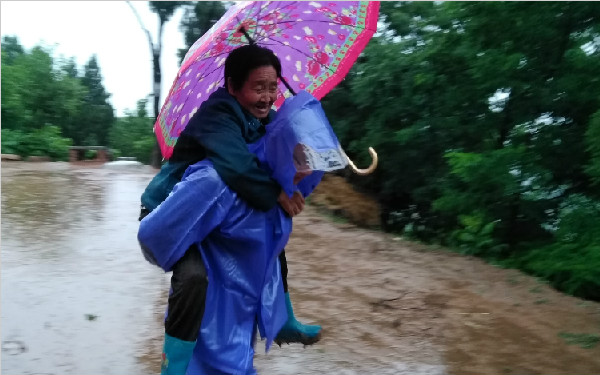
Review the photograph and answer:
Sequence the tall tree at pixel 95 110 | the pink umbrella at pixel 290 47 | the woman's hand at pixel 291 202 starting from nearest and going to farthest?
the woman's hand at pixel 291 202 → the pink umbrella at pixel 290 47 → the tall tree at pixel 95 110

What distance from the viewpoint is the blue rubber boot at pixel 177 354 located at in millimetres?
2062

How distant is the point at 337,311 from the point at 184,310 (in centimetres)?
239

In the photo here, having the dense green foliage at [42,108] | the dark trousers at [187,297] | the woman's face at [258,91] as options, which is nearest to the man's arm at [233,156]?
the woman's face at [258,91]

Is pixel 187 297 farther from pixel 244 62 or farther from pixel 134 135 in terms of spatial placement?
pixel 134 135

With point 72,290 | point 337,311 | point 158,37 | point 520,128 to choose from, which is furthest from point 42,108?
point 337,311

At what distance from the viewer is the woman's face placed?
2.19 metres

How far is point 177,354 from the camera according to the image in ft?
6.78

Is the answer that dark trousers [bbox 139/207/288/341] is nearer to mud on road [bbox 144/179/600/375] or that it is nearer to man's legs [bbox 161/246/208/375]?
man's legs [bbox 161/246/208/375]

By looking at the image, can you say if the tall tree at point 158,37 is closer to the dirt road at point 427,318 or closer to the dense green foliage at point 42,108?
the dense green foliage at point 42,108

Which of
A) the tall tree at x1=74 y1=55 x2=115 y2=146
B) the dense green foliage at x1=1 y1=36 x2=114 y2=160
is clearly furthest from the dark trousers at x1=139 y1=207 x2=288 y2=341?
Answer: the tall tree at x1=74 y1=55 x2=115 y2=146

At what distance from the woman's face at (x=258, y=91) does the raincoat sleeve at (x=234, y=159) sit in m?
0.15

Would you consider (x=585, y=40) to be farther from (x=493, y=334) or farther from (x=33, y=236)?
(x=33, y=236)

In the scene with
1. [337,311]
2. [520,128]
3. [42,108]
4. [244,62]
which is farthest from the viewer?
[42,108]

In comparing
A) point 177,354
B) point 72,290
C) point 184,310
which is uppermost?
point 184,310
